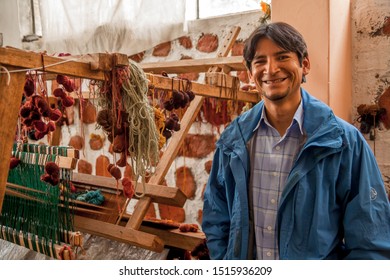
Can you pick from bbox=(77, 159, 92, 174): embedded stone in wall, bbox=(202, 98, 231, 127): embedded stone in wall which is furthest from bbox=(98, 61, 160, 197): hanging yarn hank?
bbox=(77, 159, 92, 174): embedded stone in wall

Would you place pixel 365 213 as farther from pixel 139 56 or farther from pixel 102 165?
pixel 102 165

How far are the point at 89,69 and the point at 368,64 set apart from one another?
115cm

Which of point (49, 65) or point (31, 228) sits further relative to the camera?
point (31, 228)

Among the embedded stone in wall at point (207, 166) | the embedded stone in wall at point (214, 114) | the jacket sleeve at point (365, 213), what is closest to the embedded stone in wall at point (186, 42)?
the embedded stone in wall at point (214, 114)

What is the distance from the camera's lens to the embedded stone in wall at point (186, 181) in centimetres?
298

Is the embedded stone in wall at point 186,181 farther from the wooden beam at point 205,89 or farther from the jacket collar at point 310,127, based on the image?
the jacket collar at point 310,127

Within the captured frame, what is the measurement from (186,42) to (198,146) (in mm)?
686

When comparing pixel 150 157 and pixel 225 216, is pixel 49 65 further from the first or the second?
pixel 225 216

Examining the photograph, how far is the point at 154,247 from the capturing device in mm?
1975

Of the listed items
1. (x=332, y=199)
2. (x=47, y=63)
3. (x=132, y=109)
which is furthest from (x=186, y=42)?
(x=332, y=199)

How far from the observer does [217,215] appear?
1.37 metres

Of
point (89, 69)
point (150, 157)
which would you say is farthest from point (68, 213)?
point (89, 69)

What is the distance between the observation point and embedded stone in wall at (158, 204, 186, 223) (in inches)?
119

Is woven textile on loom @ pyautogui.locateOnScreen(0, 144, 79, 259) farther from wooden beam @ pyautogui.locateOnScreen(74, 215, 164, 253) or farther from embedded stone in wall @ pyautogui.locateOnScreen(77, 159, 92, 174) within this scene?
embedded stone in wall @ pyautogui.locateOnScreen(77, 159, 92, 174)
